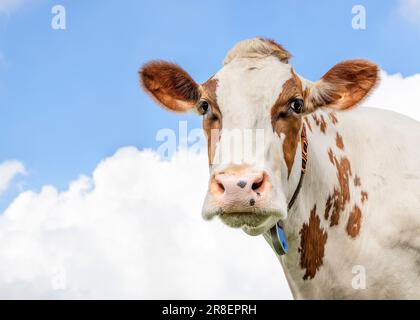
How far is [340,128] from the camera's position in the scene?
6621 mm

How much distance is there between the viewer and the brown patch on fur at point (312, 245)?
606 cm

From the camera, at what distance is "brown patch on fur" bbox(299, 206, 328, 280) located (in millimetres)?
6059

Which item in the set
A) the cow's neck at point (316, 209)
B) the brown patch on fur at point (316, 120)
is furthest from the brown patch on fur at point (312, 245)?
the brown patch on fur at point (316, 120)

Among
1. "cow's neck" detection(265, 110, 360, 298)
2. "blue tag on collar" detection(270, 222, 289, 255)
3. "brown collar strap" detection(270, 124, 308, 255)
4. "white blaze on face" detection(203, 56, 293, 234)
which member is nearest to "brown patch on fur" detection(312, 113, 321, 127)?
"cow's neck" detection(265, 110, 360, 298)

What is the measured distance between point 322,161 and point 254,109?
4.81 feet

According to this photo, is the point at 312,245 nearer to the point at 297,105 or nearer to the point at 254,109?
the point at 297,105

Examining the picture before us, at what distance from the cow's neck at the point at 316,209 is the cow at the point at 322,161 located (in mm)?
11

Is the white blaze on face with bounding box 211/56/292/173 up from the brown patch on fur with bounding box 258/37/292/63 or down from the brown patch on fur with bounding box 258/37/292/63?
down

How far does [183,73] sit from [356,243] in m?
2.79

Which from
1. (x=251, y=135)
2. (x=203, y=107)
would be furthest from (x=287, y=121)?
(x=203, y=107)

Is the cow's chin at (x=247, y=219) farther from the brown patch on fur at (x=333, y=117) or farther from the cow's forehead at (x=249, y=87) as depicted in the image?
the brown patch on fur at (x=333, y=117)

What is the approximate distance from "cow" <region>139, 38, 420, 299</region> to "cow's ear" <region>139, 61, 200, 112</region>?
0.01 meters

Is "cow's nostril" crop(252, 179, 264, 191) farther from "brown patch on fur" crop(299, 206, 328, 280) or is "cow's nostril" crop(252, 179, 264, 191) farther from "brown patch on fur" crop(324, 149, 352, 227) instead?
"brown patch on fur" crop(324, 149, 352, 227)
